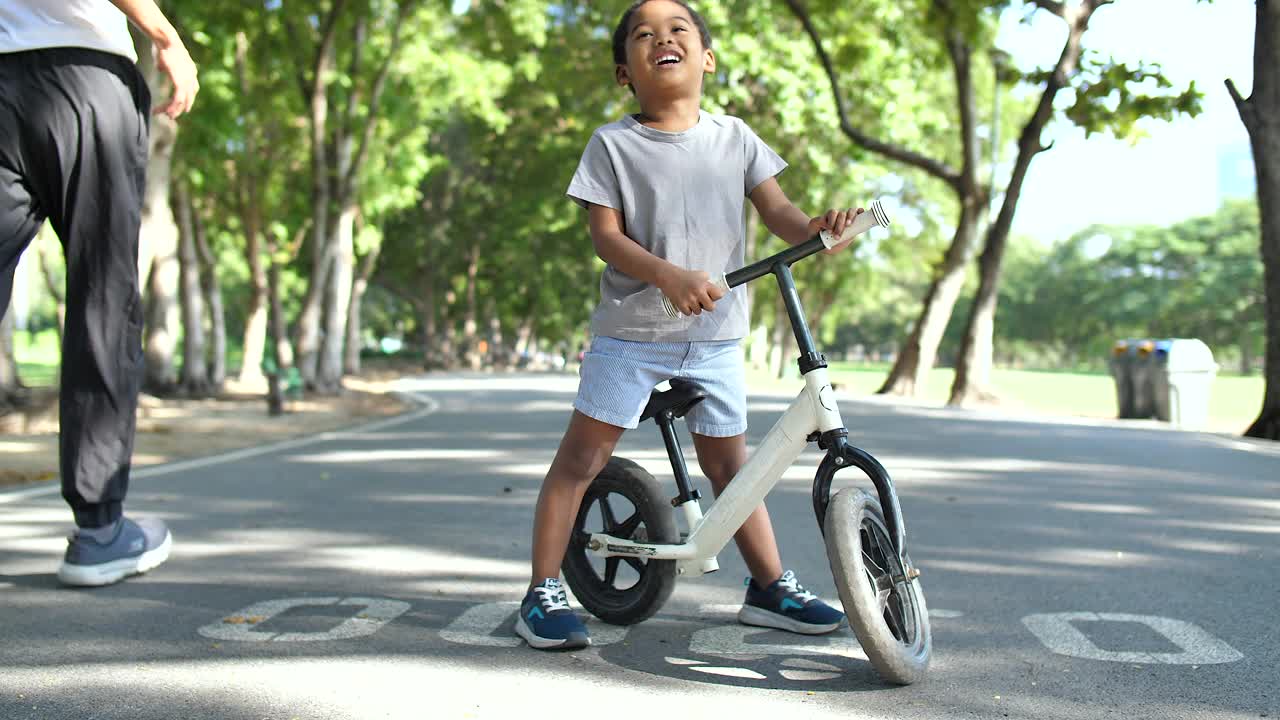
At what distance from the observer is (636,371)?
425 centimetres

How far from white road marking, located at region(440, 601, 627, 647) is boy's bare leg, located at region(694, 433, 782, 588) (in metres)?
0.45

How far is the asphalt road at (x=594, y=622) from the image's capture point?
12.3 ft

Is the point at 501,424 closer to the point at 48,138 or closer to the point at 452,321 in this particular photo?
the point at 48,138

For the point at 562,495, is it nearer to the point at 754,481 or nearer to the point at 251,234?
the point at 754,481

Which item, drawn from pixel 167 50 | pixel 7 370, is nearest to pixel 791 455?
pixel 167 50

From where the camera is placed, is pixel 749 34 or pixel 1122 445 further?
pixel 749 34

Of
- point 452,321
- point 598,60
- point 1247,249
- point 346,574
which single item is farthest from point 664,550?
point 1247,249

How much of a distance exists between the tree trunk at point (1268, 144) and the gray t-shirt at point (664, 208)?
11397 mm

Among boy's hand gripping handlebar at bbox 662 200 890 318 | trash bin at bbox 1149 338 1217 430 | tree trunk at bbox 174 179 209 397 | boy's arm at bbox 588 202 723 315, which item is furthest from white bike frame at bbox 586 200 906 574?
tree trunk at bbox 174 179 209 397

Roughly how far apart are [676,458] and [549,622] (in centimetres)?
59

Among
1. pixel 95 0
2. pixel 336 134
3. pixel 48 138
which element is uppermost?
pixel 336 134

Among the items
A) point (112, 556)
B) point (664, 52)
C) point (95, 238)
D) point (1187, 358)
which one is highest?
point (664, 52)

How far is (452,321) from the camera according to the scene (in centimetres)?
6006

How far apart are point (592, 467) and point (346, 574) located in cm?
166
